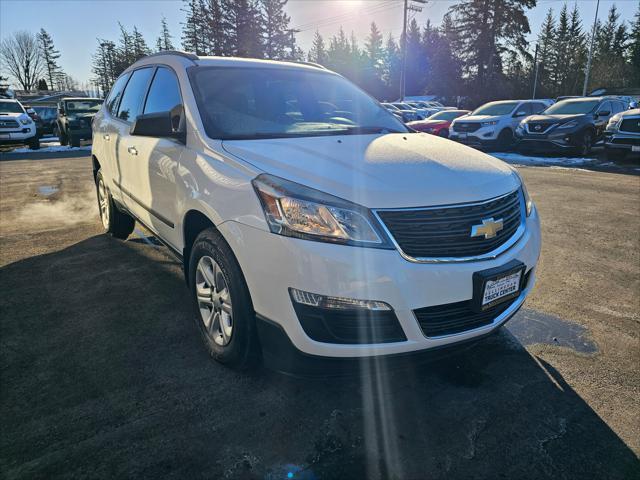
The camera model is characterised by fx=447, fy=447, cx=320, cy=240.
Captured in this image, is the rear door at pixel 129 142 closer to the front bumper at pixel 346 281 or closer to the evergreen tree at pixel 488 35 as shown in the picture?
the front bumper at pixel 346 281

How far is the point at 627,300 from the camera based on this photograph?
3.62 metres

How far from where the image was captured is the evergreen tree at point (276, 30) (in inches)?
2148

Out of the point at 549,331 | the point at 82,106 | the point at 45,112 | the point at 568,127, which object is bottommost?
the point at 549,331

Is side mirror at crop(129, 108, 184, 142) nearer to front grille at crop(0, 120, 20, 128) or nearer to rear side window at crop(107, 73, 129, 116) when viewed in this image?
rear side window at crop(107, 73, 129, 116)

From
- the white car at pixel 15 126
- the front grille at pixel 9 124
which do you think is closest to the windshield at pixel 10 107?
the white car at pixel 15 126

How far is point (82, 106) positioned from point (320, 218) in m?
20.1

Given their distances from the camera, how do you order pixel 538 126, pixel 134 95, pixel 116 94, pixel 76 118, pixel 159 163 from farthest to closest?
1. pixel 76 118
2. pixel 538 126
3. pixel 116 94
4. pixel 134 95
5. pixel 159 163

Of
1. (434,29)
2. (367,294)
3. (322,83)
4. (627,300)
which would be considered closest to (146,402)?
(367,294)

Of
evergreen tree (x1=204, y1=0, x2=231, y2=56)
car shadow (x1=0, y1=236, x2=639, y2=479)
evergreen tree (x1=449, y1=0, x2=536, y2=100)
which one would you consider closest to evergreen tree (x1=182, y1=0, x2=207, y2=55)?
evergreen tree (x1=204, y1=0, x2=231, y2=56)

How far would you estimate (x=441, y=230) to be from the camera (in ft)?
6.84

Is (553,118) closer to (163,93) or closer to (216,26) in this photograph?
(163,93)

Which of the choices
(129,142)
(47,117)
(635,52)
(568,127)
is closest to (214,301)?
(129,142)

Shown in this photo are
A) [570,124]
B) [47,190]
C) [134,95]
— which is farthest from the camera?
[570,124]

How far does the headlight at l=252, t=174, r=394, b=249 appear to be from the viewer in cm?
198
